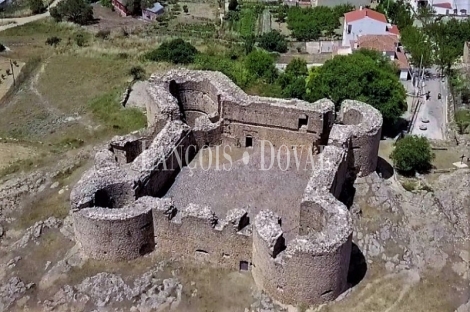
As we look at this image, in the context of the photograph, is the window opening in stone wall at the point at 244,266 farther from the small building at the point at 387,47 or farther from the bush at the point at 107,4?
the bush at the point at 107,4

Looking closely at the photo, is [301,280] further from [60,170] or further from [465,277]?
[60,170]

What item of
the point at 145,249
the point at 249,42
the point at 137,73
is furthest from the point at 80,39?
the point at 145,249

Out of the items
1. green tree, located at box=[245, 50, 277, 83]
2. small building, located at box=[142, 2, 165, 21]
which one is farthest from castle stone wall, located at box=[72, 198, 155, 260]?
small building, located at box=[142, 2, 165, 21]

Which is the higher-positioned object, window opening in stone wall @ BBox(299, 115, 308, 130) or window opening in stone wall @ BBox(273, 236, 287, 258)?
window opening in stone wall @ BBox(299, 115, 308, 130)

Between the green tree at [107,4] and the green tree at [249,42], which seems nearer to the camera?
the green tree at [249,42]

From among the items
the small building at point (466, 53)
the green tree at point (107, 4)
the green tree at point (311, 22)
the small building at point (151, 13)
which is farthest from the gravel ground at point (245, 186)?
the green tree at point (107, 4)

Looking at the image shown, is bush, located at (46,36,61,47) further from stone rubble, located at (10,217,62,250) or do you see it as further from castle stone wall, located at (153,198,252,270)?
castle stone wall, located at (153,198,252,270)
